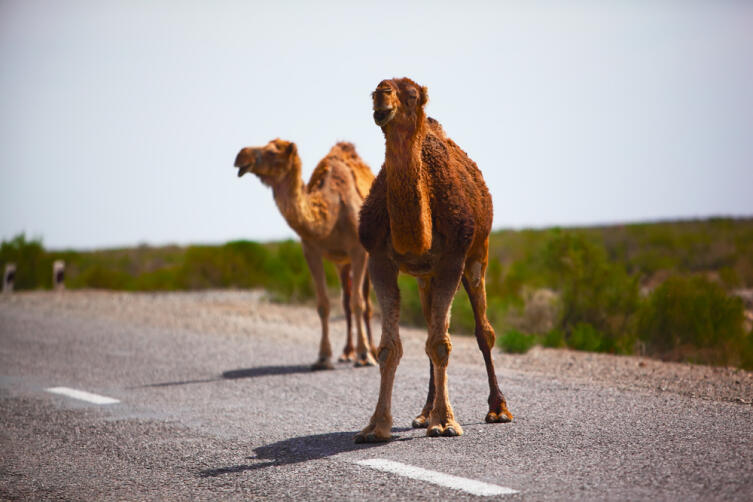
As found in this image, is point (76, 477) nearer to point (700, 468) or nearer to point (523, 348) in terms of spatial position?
point (700, 468)

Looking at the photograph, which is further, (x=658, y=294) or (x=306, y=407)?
(x=658, y=294)

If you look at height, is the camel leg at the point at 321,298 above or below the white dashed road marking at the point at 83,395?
above

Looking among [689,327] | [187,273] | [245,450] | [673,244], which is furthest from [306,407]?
[673,244]

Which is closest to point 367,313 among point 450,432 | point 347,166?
point 347,166

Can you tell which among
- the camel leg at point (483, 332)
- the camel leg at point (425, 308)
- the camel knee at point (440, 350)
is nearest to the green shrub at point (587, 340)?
the camel leg at point (483, 332)

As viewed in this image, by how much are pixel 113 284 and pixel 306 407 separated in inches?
1014

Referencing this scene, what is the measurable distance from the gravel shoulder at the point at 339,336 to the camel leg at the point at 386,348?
3387 mm

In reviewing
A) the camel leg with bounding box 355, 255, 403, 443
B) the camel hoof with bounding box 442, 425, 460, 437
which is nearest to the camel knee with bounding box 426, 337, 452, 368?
the camel leg with bounding box 355, 255, 403, 443

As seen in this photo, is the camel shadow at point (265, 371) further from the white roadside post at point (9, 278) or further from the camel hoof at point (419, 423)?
the white roadside post at point (9, 278)

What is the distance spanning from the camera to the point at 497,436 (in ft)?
19.6

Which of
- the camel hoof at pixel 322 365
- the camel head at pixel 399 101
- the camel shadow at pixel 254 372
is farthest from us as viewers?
the camel hoof at pixel 322 365

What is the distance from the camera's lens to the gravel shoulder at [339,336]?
8273 mm

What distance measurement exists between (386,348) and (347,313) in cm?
560

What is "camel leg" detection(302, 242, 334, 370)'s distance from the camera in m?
10.4
